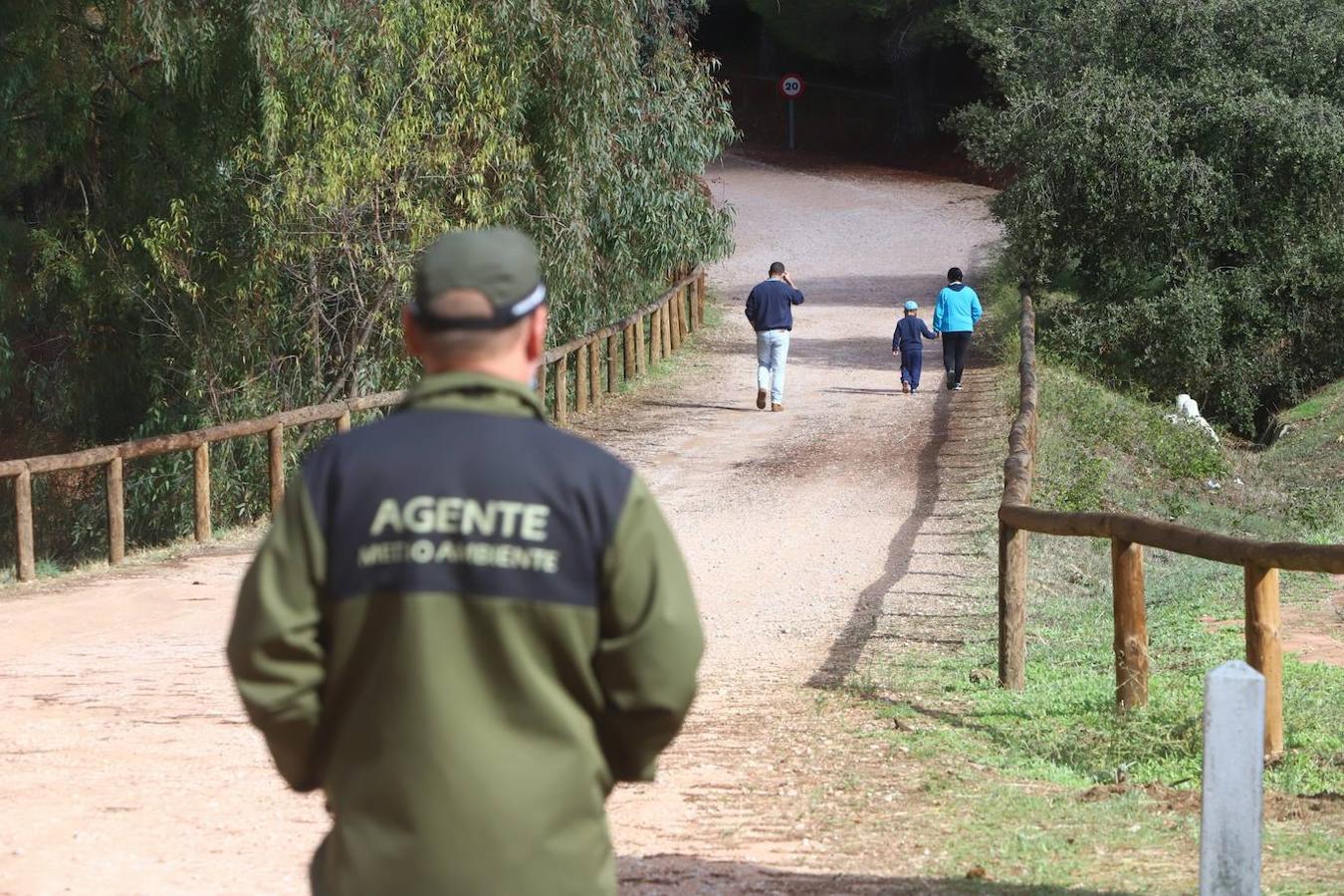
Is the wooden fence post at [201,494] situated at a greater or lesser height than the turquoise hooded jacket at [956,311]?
lesser

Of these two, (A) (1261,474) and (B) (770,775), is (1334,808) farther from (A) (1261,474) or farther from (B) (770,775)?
(A) (1261,474)

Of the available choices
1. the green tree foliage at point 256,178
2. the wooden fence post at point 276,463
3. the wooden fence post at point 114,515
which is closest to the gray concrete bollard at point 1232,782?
the wooden fence post at point 114,515

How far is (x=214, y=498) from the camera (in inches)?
626

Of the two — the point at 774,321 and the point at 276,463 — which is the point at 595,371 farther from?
the point at 276,463

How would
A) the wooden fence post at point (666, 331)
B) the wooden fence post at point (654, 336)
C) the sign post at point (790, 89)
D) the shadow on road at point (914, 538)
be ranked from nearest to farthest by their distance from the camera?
the shadow on road at point (914, 538), the wooden fence post at point (654, 336), the wooden fence post at point (666, 331), the sign post at point (790, 89)

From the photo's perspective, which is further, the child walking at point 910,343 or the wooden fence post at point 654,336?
the wooden fence post at point 654,336

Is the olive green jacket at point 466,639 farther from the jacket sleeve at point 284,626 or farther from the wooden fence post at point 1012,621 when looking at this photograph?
the wooden fence post at point 1012,621

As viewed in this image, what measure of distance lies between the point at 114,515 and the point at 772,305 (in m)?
8.64

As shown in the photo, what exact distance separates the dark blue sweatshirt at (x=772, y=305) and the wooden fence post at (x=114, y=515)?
27.5ft

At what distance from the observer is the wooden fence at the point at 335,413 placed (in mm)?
11125

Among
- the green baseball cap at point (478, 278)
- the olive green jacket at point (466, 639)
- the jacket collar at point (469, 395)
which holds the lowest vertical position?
the olive green jacket at point (466, 639)

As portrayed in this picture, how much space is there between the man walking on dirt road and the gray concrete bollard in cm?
1395

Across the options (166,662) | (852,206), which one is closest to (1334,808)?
(166,662)

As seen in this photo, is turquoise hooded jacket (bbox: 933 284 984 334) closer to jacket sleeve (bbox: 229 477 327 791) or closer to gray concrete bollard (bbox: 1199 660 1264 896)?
gray concrete bollard (bbox: 1199 660 1264 896)
